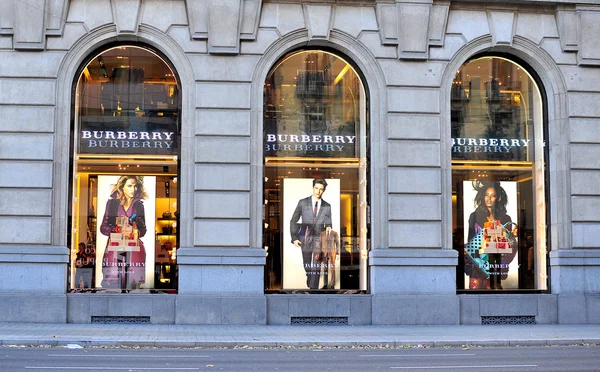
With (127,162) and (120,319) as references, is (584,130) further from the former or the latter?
(120,319)

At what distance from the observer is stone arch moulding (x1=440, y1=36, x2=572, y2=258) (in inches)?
931

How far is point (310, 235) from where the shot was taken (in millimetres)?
23609

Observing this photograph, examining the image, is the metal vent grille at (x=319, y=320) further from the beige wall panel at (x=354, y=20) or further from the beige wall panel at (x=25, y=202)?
the beige wall panel at (x=354, y=20)

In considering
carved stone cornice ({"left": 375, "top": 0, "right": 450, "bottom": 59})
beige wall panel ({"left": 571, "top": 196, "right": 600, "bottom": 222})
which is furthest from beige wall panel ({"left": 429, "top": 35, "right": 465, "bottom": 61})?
beige wall panel ({"left": 571, "top": 196, "right": 600, "bottom": 222})

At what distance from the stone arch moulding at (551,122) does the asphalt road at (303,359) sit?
6185 millimetres

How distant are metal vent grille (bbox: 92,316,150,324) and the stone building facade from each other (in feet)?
0.33

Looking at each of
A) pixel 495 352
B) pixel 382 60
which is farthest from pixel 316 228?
pixel 495 352

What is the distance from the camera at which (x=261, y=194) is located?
23.0 metres

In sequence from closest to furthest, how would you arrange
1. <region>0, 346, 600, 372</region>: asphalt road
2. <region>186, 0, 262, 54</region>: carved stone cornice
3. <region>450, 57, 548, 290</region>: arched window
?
<region>0, 346, 600, 372</region>: asphalt road → <region>186, 0, 262, 54</region>: carved stone cornice → <region>450, 57, 548, 290</region>: arched window

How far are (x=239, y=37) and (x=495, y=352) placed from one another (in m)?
11.0

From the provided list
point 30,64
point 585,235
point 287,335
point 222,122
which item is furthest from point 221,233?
point 585,235

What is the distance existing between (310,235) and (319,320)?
8.02 feet

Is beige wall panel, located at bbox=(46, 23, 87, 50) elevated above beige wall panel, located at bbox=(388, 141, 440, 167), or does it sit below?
above

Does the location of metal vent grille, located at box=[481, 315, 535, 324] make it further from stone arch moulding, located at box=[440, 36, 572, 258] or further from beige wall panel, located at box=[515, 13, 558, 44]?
beige wall panel, located at box=[515, 13, 558, 44]
